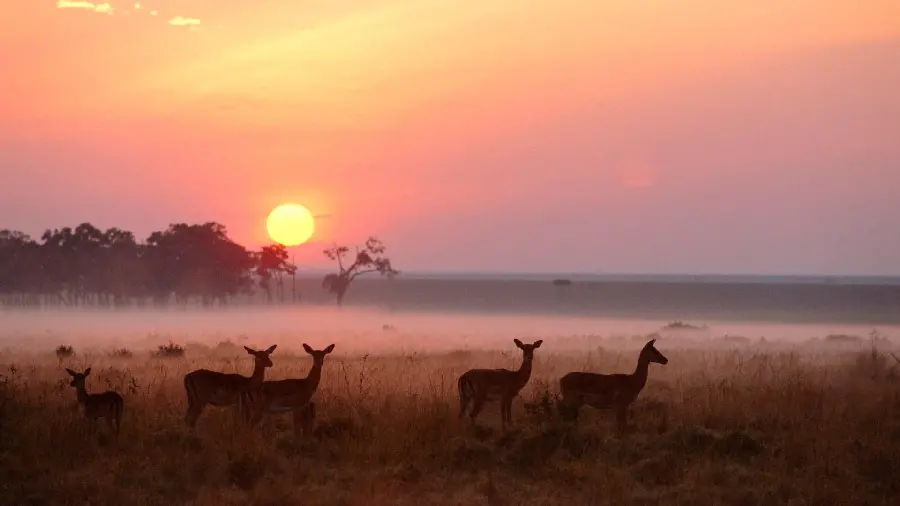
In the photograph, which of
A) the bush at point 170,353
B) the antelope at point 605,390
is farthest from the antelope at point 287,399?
the bush at point 170,353

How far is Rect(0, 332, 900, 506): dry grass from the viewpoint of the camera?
1112 centimetres

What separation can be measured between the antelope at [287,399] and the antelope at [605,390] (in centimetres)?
373

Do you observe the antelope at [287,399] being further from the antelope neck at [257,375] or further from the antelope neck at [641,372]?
the antelope neck at [641,372]

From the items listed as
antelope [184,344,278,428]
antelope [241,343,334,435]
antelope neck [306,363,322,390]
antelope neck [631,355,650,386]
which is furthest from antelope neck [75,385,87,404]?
antelope neck [631,355,650,386]

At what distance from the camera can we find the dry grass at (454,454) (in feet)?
36.5

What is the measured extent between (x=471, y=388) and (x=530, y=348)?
1.18 metres

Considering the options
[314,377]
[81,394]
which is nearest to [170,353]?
[81,394]

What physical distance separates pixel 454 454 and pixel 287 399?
258 cm

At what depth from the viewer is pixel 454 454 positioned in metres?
12.6

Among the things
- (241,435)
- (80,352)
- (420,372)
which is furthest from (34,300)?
(241,435)

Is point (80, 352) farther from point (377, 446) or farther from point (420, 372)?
point (377, 446)

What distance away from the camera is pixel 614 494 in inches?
437

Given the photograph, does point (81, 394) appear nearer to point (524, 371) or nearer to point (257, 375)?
point (257, 375)

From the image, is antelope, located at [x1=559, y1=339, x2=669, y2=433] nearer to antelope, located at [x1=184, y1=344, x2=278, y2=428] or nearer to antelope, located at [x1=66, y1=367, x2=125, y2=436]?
antelope, located at [x1=184, y1=344, x2=278, y2=428]
